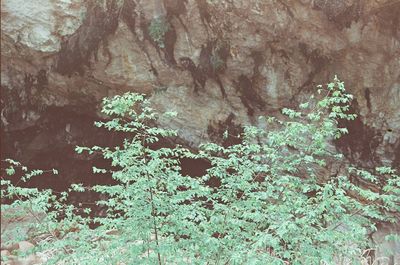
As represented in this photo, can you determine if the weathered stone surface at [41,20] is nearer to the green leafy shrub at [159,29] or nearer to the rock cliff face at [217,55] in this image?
the rock cliff face at [217,55]

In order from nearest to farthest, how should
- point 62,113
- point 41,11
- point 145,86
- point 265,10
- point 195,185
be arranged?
point 195,185
point 265,10
point 41,11
point 145,86
point 62,113

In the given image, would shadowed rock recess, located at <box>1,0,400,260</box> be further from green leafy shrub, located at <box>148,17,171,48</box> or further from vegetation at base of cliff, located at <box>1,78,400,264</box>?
vegetation at base of cliff, located at <box>1,78,400,264</box>

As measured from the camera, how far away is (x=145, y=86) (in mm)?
7000

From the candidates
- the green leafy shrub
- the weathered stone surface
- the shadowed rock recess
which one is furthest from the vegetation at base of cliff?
the weathered stone surface

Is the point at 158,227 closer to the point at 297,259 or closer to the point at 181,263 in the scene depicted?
the point at 181,263

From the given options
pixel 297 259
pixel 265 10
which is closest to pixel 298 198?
pixel 297 259

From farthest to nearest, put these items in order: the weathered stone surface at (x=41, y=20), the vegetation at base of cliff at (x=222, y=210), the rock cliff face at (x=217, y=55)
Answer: the weathered stone surface at (x=41, y=20) → the rock cliff face at (x=217, y=55) → the vegetation at base of cliff at (x=222, y=210)

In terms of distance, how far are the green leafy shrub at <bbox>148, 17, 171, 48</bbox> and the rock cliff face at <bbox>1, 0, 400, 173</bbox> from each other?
14 millimetres

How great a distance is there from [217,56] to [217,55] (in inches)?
0.6

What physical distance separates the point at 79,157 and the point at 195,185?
→ 17.6ft

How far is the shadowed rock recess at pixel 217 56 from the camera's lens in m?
6.05

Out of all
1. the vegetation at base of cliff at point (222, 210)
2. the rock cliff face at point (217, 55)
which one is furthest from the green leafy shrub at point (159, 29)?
the vegetation at base of cliff at point (222, 210)

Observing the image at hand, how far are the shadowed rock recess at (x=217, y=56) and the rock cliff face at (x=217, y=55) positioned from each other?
14 millimetres

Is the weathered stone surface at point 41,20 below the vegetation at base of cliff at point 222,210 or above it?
above
